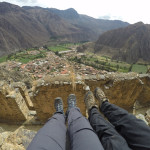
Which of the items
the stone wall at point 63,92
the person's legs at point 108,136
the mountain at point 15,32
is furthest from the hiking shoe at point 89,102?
the mountain at point 15,32

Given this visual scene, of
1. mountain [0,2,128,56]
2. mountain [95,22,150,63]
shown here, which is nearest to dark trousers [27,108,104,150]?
mountain [95,22,150,63]

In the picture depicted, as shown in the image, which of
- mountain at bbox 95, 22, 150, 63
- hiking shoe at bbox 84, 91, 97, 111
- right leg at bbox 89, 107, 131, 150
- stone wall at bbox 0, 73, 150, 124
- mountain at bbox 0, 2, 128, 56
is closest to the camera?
right leg at bbox 89, 107, 131, 150

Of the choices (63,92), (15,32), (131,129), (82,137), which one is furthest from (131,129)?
(15,32)

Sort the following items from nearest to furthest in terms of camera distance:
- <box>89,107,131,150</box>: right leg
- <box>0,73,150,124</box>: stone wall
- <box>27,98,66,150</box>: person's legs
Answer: <box>27,98,66,150</box>: person's legs → <box>89,107,131,150</box>: right leg → <box>0,73,150,124</box>: stone wall

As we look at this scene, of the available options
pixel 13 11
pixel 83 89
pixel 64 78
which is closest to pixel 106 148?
pixel 83 89

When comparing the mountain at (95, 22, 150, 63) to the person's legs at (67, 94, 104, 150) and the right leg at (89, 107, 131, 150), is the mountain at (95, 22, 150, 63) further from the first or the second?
the person's legs at (67, 94, 104, 150)
